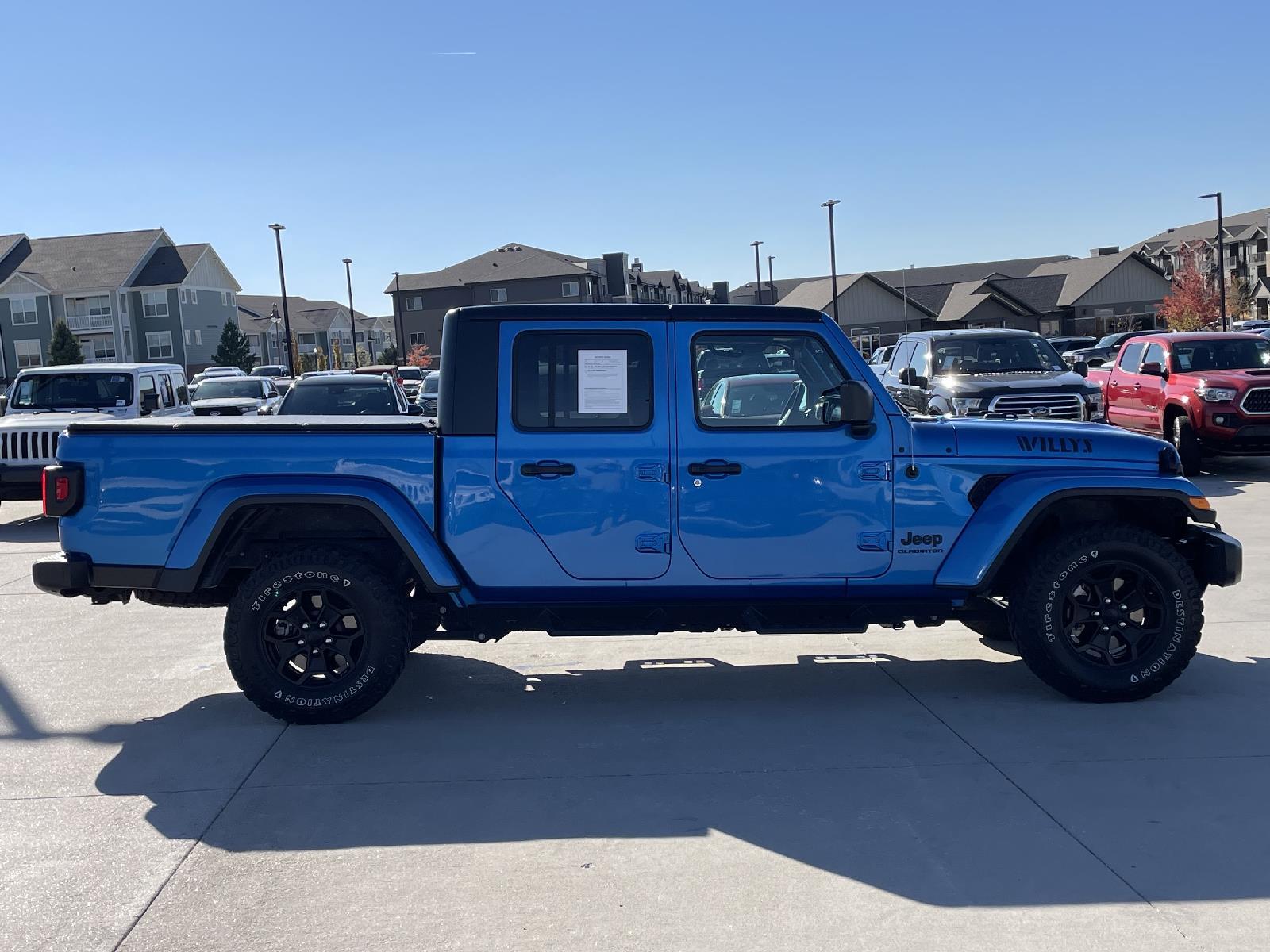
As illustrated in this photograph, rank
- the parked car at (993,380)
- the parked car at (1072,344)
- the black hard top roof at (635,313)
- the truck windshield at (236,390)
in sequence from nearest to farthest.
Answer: the black hard top roof at (635,313), the parked car at (993,380), the truck windshield at (236,390), the parked car at (1072,344)

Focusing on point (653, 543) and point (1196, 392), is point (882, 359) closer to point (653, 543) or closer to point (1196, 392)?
point (1196, 392)

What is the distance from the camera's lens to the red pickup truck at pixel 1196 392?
1419 cm

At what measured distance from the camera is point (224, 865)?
416 centimetres

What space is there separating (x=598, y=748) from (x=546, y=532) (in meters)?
1.05

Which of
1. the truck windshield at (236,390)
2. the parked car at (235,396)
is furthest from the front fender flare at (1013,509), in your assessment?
the truck windshield at (236,390)

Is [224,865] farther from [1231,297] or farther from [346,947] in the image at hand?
[1231,297]

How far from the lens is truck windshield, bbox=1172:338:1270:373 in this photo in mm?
15414

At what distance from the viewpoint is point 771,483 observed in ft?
18.5

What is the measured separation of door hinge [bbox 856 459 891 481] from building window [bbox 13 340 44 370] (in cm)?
7429

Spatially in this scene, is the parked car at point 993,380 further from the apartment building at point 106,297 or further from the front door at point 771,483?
the apartment building at point 106,297

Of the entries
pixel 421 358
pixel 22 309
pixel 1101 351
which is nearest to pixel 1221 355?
pixel 1101 351

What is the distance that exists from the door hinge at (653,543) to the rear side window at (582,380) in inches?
20.6

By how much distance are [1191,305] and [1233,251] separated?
27.3m

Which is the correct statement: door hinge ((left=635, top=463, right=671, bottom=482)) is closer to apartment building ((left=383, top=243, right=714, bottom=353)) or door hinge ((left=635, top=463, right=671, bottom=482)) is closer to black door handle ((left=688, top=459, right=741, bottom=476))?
black door handle ((left=688, top=459, right=741, bottom=476))
